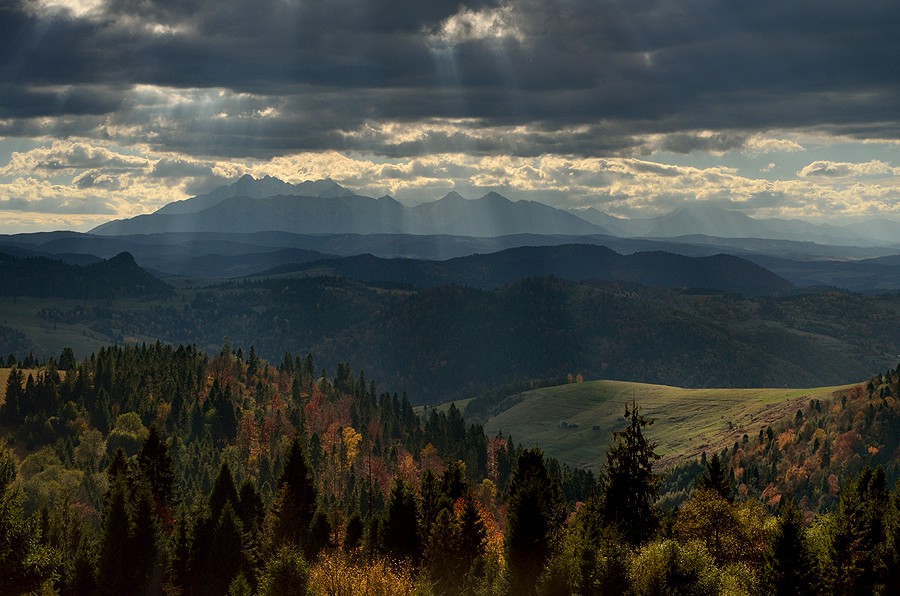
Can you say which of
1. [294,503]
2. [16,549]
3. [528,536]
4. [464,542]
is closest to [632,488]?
[528,536]

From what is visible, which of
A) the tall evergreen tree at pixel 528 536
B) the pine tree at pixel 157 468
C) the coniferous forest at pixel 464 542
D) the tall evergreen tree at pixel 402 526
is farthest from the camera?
the pine tree at pixel 157 468

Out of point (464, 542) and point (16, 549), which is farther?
point (464, 542)

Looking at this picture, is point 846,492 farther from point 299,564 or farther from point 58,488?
point 58,488

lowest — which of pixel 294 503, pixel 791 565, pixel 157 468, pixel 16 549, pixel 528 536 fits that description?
pixel 294 503

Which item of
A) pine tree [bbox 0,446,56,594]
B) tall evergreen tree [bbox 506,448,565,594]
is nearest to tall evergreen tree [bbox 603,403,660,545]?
tall evergreen tree [bbox 506,448,565,594]

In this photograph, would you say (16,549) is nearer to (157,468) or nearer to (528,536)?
(528,536)

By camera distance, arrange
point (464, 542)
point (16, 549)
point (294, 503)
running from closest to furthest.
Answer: point (16, 549)
point (464, 542)
point (294, 503)

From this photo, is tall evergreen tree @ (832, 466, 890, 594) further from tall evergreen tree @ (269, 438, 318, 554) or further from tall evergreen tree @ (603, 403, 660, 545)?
tall evergreen tree @ (269, 438, 318, 554)

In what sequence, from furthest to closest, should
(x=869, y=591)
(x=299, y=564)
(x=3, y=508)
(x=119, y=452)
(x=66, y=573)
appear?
(x=119, y=452) → (x=66, y=573) → (x=869, y=591) → (x=299, y=564) → (x=3, y=508)

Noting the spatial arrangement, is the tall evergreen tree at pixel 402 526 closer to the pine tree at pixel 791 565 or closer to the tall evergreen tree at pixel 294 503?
the tall evergreen tree at pixel 294 503

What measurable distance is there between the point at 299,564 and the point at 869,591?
139 feet

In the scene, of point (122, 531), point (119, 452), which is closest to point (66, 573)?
point (122, 531)

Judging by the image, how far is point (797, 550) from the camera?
65500mm

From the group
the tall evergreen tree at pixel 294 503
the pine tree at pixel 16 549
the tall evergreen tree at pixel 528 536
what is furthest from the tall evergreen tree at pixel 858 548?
the pine tree at pixel 16 549
